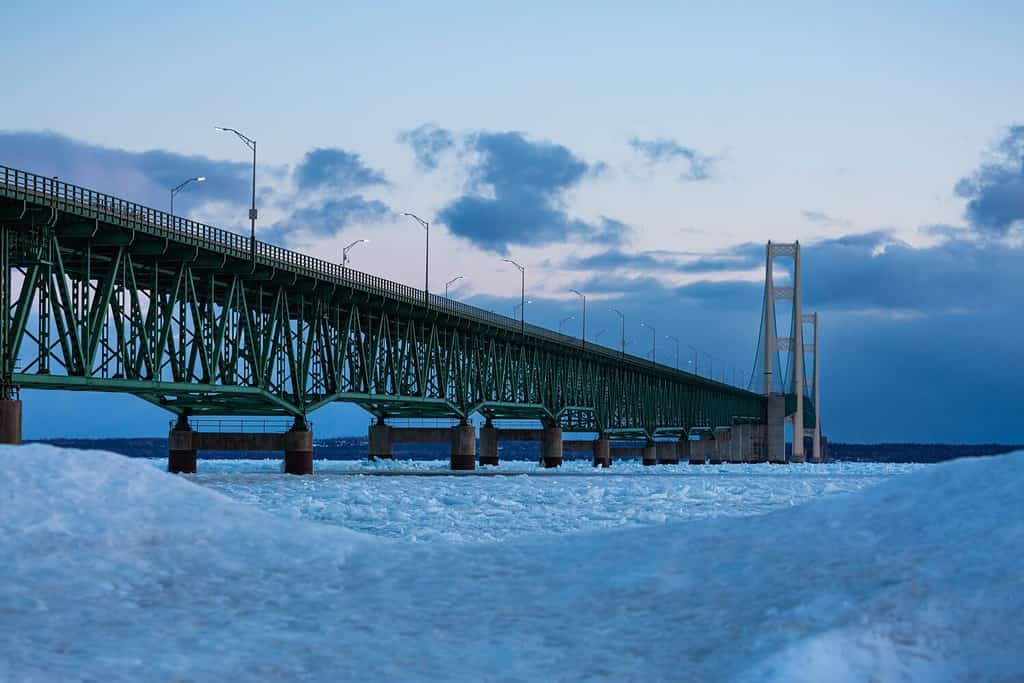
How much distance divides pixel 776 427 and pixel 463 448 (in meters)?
94.1

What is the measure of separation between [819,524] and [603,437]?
420 ft

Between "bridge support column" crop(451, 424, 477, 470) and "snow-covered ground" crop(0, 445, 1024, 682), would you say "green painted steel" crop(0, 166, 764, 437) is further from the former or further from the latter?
"snow-covered ground" crop(0, 445, 1024, 682)

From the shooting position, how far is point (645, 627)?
40.8 ft

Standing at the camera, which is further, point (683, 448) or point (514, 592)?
point (683, 448)

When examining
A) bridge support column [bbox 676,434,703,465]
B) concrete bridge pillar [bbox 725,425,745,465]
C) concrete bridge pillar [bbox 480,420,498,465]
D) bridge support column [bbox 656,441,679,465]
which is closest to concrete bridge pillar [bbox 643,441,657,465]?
bridge support column [bbox 656,441,679,465]

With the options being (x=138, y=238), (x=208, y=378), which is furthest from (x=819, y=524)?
(x=208, y=378)

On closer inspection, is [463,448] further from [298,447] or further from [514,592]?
[514,592]

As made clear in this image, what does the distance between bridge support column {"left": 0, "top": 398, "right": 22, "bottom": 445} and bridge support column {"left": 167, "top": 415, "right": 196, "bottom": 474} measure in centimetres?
3857

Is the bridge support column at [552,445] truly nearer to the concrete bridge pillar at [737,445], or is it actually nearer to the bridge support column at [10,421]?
the concrete bridge pillar at [737,445]

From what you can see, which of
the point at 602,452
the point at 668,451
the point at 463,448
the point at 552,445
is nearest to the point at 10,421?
the point at 463,448

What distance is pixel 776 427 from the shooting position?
184500 mm

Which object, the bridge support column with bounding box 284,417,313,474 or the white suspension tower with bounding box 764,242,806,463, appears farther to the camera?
the white suspension tower with bounding box 764,242,806,463

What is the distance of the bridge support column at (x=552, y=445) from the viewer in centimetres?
12438

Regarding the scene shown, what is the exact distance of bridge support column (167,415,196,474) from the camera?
84688 mm
